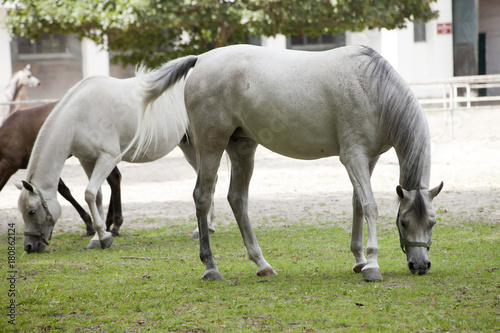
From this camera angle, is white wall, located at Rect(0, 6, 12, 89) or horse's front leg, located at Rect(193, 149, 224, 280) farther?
white wall, located at Rect(0, 6, 12, 89)

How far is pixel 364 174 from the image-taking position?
458cm

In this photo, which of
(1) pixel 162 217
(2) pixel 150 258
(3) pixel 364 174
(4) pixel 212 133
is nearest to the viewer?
(3) pixel 364 174

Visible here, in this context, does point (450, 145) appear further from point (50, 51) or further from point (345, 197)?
point (50, 51)

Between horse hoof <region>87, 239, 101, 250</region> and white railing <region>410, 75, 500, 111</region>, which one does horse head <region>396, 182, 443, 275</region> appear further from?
white railing <region>410, 75, 500, 111</region>

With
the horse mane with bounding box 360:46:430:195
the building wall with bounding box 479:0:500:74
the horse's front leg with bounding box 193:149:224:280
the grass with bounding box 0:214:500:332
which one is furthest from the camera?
the building wall with bounding box 479:0:500:74

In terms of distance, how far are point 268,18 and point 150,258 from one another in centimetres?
788

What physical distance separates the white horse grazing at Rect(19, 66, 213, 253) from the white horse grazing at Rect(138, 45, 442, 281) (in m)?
1.86

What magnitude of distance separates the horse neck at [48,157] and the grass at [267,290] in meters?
0.79

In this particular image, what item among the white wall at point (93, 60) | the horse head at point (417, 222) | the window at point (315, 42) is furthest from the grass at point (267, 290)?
the window at point (315, 42)

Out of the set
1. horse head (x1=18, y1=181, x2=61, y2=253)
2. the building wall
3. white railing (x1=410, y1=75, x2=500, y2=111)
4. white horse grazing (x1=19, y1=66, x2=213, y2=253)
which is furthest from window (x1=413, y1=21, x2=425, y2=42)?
horse head (x1=18, y1=181, x2=61, y2=253)

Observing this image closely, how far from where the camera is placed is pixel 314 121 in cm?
474

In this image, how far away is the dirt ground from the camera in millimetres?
8602

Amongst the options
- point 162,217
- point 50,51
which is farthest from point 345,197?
point 50,51

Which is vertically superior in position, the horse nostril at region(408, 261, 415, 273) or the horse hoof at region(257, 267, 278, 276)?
the horse nostril at region(408, 261, 415, 273)
